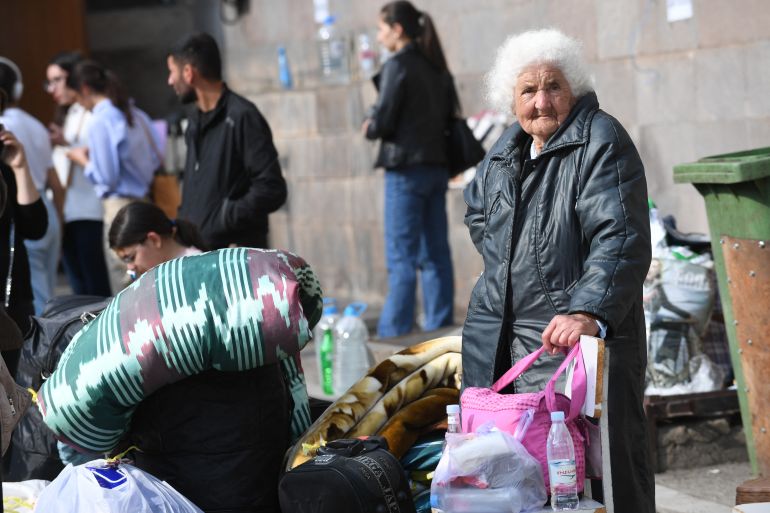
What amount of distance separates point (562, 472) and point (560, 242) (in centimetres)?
72

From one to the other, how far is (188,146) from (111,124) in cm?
181

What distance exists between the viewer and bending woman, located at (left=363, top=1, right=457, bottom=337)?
7.92m

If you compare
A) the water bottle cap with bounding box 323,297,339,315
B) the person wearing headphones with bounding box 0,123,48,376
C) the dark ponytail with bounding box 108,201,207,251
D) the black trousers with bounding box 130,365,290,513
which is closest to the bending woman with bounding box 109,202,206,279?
the dark ponytail with bounding box 108,201,207,251

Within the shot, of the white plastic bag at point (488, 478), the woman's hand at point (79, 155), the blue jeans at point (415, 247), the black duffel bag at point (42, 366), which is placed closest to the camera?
the white plastic bag at point (488, 478)

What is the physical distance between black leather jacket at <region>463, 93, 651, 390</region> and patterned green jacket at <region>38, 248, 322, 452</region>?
1.89 feet

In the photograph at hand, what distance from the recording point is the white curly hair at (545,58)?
3934mm

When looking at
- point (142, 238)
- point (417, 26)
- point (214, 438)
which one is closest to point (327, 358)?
point (417, 26)

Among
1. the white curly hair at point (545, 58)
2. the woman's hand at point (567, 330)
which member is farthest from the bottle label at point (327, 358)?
the woman's hand at point (567, 330)

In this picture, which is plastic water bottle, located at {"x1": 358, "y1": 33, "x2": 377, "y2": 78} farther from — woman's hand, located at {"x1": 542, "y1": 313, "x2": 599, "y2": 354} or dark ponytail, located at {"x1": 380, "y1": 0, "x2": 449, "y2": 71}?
woman's hand, located at {"x1": 542, "y1": 313, "x2": 599, "y2": 354}

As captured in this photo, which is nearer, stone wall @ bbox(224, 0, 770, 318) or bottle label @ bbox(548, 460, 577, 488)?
bottle label @ bbox(548, 460, 577, 488)

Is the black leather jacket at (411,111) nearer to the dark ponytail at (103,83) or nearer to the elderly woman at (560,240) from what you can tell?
the dark ponytail at (103,83)

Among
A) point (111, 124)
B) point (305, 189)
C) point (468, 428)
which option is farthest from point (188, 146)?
point (305, 189)

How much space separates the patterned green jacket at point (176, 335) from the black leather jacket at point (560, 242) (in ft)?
1.89

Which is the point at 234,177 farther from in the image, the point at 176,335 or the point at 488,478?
the point at 488,478
